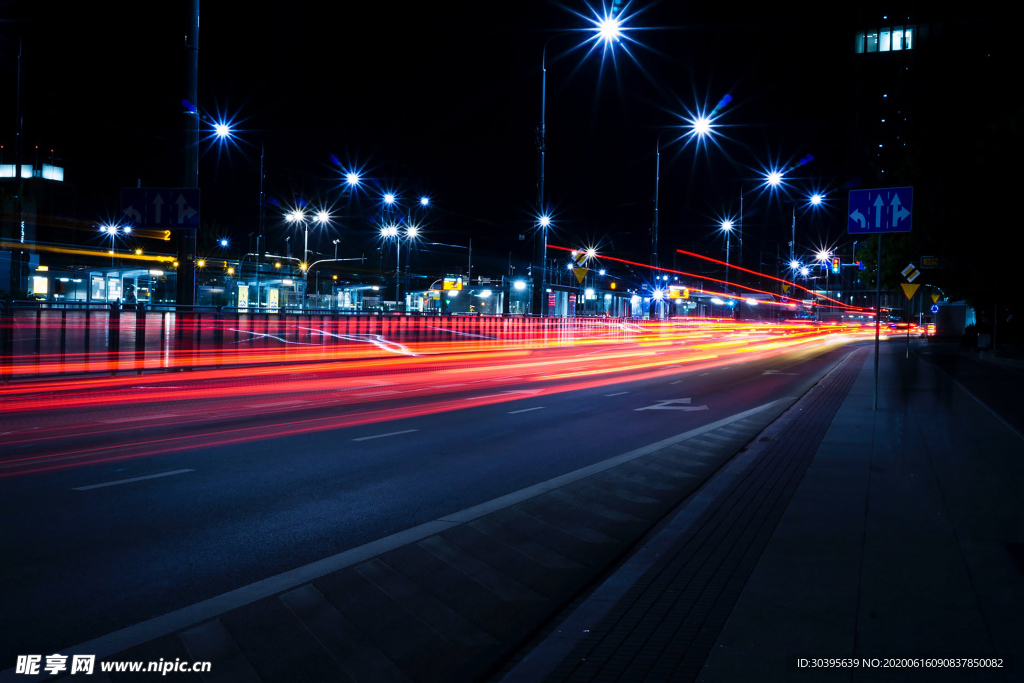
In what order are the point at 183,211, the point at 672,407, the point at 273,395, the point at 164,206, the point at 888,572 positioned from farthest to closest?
the point at 164,206 → the point at 183,211 → the point at 273,395 → the point at 672,407 → the point at 888,572

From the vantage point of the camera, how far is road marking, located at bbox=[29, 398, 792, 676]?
443 cm

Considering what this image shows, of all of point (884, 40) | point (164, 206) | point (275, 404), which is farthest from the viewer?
point (884, 40)

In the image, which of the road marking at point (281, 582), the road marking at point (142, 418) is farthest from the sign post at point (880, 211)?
the road marking at point (142, 418)

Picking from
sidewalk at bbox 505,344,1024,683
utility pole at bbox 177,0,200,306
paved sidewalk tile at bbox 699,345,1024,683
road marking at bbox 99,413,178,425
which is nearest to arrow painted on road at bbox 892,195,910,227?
paved sidewalk tile at bbox 699,345,1024,683

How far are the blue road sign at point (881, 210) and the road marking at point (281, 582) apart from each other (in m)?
8.98

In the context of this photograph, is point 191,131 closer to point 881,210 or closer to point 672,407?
point 672,407

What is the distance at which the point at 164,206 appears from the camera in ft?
56.6

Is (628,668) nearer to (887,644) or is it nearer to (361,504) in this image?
(887,644)

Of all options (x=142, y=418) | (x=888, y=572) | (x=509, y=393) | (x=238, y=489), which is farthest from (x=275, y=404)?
(x=888, y=572)

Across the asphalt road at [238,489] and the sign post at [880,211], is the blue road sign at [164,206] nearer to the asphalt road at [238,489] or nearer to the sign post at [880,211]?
the asphalt road at [238,489]

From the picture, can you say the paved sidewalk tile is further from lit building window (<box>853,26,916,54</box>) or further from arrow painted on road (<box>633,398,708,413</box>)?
lit building window (<box>853,26,916,54</box>)

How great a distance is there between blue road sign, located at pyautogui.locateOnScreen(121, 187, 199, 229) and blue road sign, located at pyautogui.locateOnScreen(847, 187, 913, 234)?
1325 cm

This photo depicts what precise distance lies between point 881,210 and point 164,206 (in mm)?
14405

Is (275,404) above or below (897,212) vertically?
below
